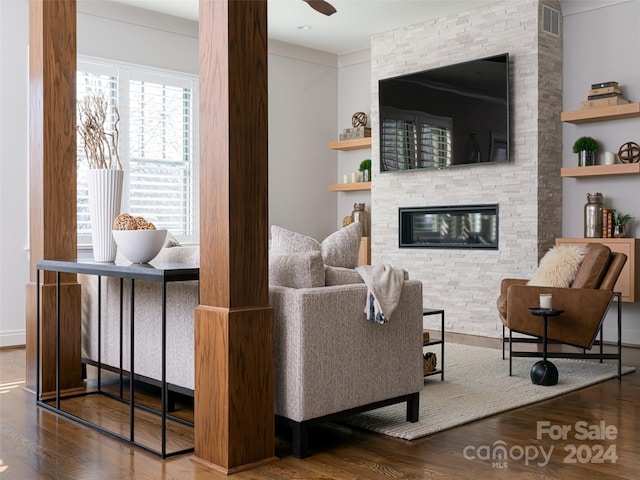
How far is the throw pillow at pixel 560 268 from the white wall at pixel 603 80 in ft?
4.33

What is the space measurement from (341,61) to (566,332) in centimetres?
512

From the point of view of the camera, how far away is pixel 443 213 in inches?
265

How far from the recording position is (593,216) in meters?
5.79

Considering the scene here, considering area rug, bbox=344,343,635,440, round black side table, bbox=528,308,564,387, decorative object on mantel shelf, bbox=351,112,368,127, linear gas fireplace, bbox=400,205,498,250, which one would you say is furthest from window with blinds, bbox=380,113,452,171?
round black side table, bbox=528,308,564,387

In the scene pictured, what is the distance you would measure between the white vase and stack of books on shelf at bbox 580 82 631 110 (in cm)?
405

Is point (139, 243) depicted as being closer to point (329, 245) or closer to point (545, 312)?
point (329, 245)

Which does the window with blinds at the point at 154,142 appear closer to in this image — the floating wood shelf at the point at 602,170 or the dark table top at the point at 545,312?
the floating wood shelf at the point at 602,170

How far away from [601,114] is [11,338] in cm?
530

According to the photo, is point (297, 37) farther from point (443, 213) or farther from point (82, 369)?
point (82, 369)

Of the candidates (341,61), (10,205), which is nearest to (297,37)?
(341,61)

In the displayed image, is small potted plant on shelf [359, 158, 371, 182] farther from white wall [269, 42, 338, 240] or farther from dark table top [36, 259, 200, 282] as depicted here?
dark table top [36, 259, 200, 282]

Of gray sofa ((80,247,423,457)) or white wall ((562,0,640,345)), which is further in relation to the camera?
white wall ((562,0,640,345))

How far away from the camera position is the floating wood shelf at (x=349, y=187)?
25.6ft

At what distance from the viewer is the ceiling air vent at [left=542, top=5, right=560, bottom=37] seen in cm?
604
